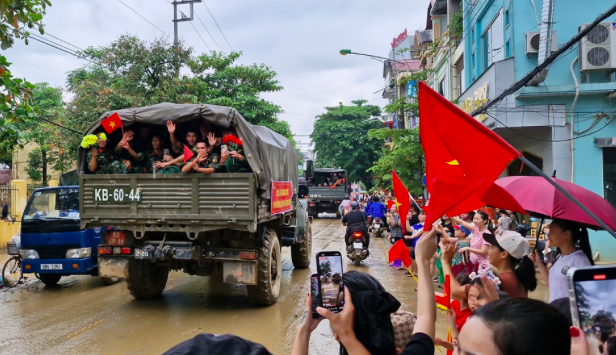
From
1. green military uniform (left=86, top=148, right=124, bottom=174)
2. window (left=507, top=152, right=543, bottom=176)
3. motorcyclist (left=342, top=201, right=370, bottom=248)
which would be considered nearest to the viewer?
green military uniform (left=86, top=148, right=124, bottom=174)

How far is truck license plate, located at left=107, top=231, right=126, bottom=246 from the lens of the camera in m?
7.04

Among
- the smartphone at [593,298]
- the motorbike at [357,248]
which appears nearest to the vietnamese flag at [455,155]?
the smartphone at [593,298]

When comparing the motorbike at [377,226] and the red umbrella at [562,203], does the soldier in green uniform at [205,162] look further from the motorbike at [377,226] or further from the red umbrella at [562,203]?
the motorbike at [377,226]

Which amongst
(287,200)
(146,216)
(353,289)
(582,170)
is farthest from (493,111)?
(353,289)

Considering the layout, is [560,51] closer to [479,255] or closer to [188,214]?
[479,255]

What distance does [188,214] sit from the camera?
664 centimetres

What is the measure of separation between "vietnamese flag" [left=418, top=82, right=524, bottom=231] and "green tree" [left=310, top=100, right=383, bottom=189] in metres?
38.2

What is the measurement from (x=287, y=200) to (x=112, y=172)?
3016mm

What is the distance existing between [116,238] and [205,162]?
1.74 metres

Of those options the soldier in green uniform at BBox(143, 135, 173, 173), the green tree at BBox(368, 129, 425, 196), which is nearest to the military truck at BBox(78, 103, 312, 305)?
the soldier in green uniform at BBox(143, 135, 173, 173)

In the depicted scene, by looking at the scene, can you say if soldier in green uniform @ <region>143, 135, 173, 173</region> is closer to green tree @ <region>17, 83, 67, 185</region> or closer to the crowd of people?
the crowd of people

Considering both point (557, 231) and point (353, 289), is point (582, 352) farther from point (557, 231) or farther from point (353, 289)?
point (557, 231)

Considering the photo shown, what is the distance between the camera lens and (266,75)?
2261 centimetres

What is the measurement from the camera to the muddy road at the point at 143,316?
18.2 ft
